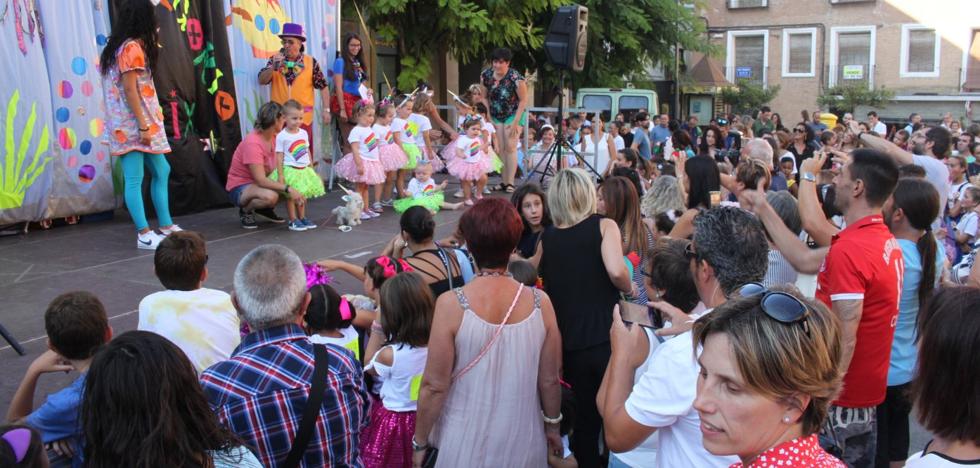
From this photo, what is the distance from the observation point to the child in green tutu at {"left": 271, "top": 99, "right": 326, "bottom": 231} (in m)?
8.45

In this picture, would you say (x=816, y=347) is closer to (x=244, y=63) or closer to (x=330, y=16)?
(x=244, y=63)

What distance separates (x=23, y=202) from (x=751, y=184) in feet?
21.5

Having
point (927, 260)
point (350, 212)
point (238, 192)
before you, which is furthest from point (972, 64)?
point (927, 260)

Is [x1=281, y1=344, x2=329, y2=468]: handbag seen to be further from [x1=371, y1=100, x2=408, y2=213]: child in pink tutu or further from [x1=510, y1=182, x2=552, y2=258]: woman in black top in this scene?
[x1=371, y1=100, x2=408, y2=213]: child in pink tutu

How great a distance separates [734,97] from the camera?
37156 mm

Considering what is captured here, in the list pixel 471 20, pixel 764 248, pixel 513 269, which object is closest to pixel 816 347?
pixel 764 248

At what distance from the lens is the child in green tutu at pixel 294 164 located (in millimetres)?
8453

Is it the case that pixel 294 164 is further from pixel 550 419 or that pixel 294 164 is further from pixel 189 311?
pixel 550 419

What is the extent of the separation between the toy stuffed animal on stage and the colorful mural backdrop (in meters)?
1.89

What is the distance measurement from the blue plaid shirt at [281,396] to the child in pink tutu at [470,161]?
7.96m

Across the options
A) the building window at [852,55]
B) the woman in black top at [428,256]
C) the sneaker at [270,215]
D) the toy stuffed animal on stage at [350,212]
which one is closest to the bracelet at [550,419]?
the woman in black top at [428,256]

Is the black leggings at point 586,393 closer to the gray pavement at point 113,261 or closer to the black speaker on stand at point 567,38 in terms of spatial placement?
the gray pavement at point 113,261

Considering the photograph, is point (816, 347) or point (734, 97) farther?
point (734, 97)

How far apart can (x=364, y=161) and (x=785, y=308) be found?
26.2 feet
